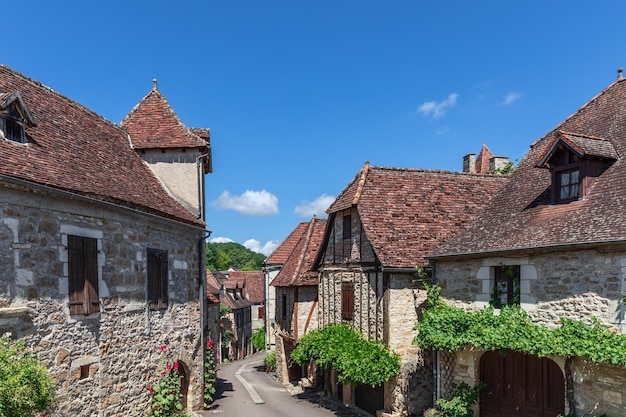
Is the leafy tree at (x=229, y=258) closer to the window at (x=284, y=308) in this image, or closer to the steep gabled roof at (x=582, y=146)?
the window at (x=284, y=308)

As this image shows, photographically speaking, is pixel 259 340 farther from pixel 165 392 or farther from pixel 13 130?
pixel 13 130

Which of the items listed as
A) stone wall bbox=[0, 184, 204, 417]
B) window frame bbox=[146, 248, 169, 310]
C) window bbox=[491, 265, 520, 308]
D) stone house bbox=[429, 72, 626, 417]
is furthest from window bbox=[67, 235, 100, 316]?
window bbox=[491, 265, 520, 308]

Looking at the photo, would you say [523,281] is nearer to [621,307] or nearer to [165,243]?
[621,307]

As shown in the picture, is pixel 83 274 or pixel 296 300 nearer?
pixel 83 274

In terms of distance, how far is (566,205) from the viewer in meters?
10.2

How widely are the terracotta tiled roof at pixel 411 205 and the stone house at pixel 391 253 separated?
31 mm

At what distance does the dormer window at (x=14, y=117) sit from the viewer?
8.45 meters

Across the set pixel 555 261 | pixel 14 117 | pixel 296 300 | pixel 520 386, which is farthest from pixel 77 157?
pixel 296 300

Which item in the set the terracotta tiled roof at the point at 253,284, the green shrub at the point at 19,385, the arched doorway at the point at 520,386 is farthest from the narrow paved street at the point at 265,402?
the terracotta tiled roof at the point at 253,284

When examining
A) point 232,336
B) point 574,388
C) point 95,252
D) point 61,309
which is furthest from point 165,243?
point 232,336

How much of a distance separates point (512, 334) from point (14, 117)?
10.7m

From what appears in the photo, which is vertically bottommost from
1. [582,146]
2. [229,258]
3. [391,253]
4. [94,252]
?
[229,258]

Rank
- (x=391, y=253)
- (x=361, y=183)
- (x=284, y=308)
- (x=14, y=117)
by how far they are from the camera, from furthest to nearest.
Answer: (x=284, y=308) → (x=361, y=183) → (x=391, y=253) → (x=14, y=117)

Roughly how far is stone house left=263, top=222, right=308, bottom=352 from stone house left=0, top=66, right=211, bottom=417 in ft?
42.2
